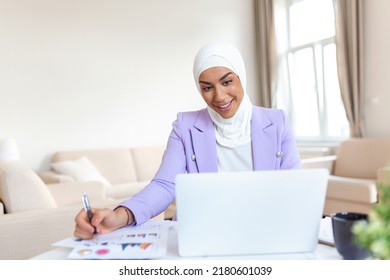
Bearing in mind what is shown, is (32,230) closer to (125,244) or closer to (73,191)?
(73,191)

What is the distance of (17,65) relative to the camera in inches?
170

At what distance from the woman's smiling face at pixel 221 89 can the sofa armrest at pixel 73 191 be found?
1.96 meters

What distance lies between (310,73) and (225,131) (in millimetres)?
4330

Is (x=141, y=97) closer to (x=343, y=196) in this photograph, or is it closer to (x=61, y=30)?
(x=61, y=30)

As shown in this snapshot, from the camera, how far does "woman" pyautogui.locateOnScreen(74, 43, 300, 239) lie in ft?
4.27

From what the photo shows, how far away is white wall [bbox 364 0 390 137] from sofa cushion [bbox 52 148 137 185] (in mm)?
2708

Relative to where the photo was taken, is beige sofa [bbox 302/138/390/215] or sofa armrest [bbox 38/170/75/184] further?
sofa armrest [bbox 38/170/75/184]

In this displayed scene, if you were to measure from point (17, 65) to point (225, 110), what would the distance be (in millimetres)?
3642

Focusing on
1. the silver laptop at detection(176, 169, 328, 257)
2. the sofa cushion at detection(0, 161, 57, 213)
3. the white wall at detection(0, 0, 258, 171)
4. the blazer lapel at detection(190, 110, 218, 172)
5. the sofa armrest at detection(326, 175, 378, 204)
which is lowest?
the sofa armrest at detection(326, 175, 378, 204)

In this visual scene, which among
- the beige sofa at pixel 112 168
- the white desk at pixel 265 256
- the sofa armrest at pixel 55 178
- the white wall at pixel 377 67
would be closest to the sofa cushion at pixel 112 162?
the beige sofa at pixel 112 168

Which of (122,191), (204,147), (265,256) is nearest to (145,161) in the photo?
(122,191)

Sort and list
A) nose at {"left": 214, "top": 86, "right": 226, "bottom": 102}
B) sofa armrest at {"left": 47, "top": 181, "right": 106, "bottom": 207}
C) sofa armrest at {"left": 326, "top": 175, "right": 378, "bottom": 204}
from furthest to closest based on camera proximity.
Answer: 1. sofa armrest at {"left": 326, "top": 175, "right": 378, "bottom": 204}
2. sofa armrest at {"left": 47, "top": 181, "right": 106, "bottom": 207}
3. nose at {"left": 214, "top": 86, "right": 226, "bottom": 102}

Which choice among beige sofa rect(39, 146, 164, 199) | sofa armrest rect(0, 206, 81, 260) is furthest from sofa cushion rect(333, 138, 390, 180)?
sofa armrest rect(0, 206, 81, 260)

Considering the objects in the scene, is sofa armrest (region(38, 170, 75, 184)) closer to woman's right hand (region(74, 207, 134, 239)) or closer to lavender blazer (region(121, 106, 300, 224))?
lavender blazer (region(121, 106, 300, 224))
